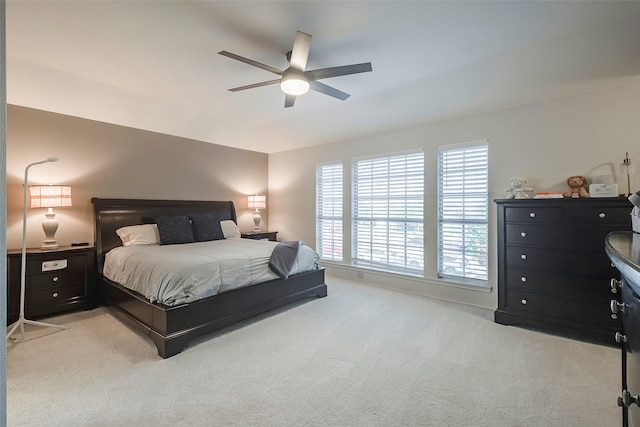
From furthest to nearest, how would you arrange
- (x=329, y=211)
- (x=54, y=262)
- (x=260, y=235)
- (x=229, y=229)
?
(x=260, y=235), (x=329, y=211), (x=229, y=229), (x=54, y=262)

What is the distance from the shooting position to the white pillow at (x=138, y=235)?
13.0ft

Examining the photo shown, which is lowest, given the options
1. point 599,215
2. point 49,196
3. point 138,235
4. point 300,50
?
point 138,235

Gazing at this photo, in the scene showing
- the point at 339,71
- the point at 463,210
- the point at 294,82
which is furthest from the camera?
the point at 463,210

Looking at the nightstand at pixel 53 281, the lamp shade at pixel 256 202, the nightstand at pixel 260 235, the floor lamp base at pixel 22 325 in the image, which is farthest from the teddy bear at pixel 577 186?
the nightstand at pixel 53 281

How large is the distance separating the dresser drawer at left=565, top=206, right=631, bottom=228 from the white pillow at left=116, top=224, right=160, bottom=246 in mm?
4983

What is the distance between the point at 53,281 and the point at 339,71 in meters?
3.93

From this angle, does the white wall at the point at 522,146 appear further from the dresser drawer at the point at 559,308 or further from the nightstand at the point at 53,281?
the nightstand at the point at 53,281

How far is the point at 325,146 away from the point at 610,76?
12.2 feet

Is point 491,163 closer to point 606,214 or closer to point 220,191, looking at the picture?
point 606,214

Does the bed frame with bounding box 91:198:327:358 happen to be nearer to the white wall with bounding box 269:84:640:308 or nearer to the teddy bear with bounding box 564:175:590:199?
the white wall with bounding box 269:84:640:308

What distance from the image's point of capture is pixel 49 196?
11.1 ft

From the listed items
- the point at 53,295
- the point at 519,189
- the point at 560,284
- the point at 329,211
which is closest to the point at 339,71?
the point at 519,189

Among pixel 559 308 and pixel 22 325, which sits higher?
pixel 559 308

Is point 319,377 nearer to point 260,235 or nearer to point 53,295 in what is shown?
point 53,295
